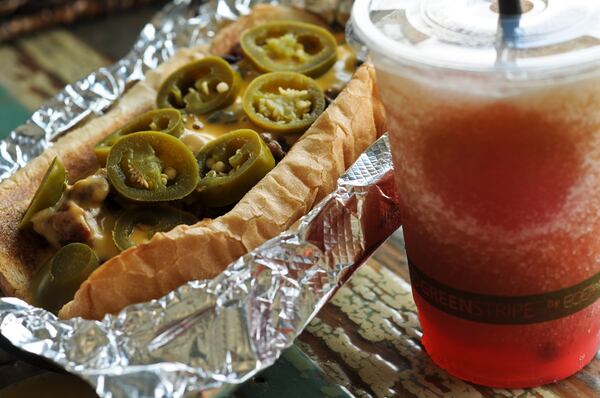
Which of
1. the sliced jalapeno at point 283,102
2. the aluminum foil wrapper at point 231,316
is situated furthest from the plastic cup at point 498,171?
the sliced jalapeno at point 283,102

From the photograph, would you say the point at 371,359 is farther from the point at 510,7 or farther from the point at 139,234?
the point at 510,7

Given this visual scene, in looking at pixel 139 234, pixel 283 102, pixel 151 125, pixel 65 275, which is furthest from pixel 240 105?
pixel 65 275

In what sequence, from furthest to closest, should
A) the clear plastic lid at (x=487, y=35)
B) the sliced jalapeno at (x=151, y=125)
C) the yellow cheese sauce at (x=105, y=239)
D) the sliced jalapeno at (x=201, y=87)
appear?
the sliced jalapeno at (x=201, y=87) → the sliced jalapeno at (x=151, y=125) → the yellow cheese sauce at (x=105, y=239) → the clear plastic lid at (x=487, y=35)

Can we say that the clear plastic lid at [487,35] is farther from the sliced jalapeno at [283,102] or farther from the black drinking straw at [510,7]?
the sliced jalapeno at [283,102]

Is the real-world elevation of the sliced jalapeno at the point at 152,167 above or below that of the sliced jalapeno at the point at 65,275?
above

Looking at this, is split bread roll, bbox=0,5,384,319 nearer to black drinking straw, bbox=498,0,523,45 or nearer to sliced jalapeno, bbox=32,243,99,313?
sliced jalapeno, bbox=32,243,99,313

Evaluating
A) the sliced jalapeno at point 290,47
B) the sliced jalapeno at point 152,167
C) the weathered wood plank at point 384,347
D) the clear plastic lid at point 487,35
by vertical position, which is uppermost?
the clear plastic lid at point 487,35
